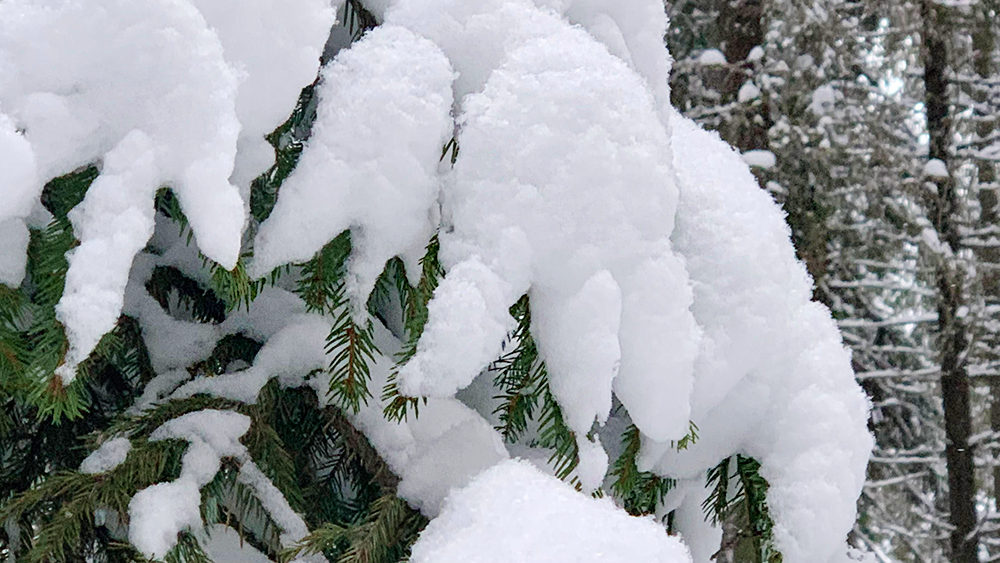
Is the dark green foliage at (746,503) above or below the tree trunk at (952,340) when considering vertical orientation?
above

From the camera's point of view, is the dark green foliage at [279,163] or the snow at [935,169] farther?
the snow at [935,169]

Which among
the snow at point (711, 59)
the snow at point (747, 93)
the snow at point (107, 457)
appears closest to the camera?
the snow at point (107, 457)

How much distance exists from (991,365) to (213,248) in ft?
20.2

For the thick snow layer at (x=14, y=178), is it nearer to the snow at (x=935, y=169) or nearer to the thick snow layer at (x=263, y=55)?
the thick snow layer at (x=263, y=55)

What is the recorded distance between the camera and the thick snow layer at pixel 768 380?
116 cm

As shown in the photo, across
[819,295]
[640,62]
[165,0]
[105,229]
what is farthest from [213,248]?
[819,295]

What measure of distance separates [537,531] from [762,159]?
14.9 ft

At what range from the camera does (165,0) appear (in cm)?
85

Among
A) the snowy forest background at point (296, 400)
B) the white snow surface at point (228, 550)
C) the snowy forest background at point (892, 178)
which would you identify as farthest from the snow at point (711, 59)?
the white snow surface at point (228, 550)

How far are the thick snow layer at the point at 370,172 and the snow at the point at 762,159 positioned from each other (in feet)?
14.2

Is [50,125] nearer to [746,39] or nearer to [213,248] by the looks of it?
[213,248]

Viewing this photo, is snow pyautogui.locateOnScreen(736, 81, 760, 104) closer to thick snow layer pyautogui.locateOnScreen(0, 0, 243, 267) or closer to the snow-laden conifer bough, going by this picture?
the snow-laden conifer bough

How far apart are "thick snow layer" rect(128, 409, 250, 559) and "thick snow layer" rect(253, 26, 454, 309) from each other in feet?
1.00

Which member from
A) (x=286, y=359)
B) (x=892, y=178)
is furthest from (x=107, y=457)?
(x=892, y=178)
